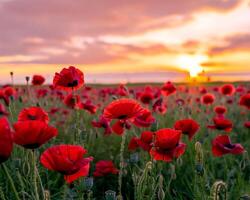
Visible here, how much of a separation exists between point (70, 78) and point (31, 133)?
1.25 meters

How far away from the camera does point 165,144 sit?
2.32 metres

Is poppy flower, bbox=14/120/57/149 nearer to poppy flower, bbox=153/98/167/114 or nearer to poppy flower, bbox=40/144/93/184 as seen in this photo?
poppy flower, bbox=40/144/93/184

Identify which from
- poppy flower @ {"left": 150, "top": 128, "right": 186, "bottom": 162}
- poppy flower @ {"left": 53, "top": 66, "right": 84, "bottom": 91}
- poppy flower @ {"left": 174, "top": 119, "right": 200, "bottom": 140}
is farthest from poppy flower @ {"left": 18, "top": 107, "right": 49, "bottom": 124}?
poppy flower @ {"left": 174, "top": 119, "right": 200, "bottom": 140}

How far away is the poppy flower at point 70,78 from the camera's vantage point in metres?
2.94

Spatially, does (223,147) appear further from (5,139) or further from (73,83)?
(5,139)

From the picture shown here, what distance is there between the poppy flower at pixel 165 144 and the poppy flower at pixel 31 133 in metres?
0.73

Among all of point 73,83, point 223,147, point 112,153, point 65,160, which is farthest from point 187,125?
point 112,153

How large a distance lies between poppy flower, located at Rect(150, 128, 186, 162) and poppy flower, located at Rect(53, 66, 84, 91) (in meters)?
0.82

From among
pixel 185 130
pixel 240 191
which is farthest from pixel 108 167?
pixel 240 191

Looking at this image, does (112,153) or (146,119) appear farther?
(112,153)

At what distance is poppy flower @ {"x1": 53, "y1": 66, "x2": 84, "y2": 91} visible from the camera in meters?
2.94

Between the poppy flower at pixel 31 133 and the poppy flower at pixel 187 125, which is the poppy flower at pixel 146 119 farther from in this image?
the poppy flower at pixel 31 133

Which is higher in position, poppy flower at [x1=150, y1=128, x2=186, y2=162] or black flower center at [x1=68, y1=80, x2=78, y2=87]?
black flower center at [x1=68, y1=80, x2=78, y2=87]

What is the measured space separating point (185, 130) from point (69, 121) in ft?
14.0
